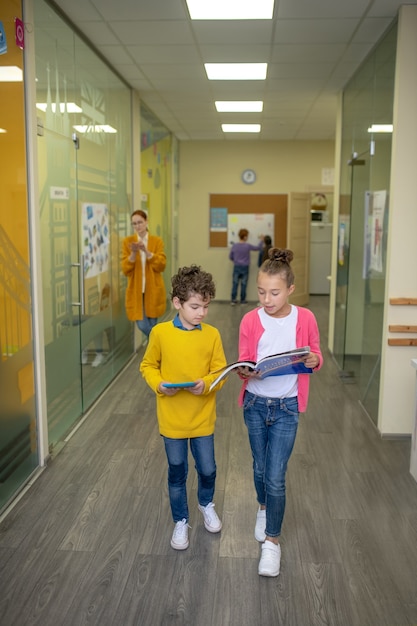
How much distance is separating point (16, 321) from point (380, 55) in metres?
3.53

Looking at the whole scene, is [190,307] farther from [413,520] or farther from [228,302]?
[228,302]

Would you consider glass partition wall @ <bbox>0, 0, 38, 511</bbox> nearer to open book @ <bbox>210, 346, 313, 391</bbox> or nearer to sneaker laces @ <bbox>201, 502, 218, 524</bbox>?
sneaker laces @ <bbox>201, 502, 218, 524</bbox>

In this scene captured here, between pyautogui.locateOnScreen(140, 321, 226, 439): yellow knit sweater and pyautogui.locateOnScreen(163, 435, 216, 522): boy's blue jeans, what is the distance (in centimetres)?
7

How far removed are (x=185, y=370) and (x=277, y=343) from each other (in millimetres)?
419

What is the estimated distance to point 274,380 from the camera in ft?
8.84

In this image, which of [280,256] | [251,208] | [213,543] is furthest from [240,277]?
[280,256]

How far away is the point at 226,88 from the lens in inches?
271

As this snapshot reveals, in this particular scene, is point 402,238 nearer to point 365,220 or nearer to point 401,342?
point 401,342

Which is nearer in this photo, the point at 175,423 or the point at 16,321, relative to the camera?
the point at 175,423

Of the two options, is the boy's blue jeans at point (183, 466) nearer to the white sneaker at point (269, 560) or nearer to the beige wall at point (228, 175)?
the white sneaker at point (269, 560)

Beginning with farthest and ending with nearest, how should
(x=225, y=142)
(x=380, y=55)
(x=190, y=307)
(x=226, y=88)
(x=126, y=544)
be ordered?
(x=225, y=142) < (x=226, y=88) < (x=380, y=55) < (x=126, y=544) < (x=190, y=307)

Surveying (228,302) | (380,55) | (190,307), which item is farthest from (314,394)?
(228,302)

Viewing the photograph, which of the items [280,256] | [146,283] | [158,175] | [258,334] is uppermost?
[158,175]

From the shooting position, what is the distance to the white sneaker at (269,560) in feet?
8.93
